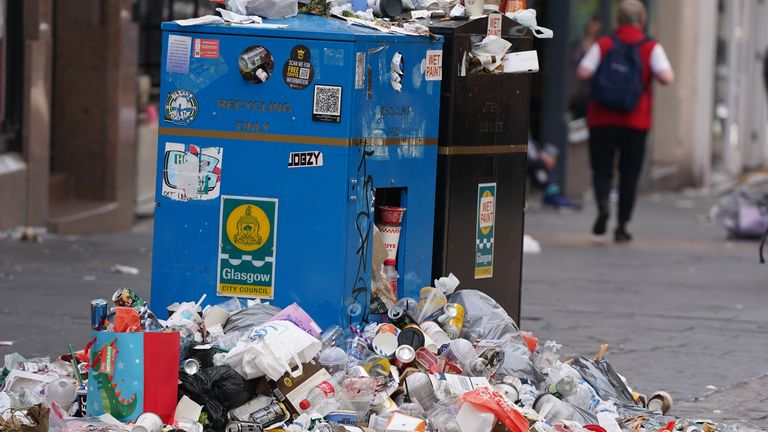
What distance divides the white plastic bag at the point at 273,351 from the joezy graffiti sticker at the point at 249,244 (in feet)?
1.20

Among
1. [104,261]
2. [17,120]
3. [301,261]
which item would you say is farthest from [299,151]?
[17,120]

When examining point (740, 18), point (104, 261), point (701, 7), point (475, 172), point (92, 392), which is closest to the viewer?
point (92, 392)

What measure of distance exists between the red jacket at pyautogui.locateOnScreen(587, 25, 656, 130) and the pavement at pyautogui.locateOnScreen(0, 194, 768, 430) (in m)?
1.06

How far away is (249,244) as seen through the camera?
5496 millimetres

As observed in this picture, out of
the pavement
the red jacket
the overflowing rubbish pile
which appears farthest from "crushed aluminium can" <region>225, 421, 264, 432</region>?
the red jacket

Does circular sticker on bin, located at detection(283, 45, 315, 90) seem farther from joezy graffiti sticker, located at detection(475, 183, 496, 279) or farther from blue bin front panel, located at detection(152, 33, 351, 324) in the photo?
joezy graffiti sticker, located at detection(475, 183, 496, 279)

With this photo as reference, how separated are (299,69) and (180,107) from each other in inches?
18.6

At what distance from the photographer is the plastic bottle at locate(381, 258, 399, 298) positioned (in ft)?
19.2

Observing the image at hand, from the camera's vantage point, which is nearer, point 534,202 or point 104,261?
point 104,261

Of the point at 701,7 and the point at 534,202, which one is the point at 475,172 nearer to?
the point at 534,202

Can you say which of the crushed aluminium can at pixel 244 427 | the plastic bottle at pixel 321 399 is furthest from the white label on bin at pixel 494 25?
the crushed aluminium can at pixel 244 427

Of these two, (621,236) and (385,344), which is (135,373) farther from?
(621,236)

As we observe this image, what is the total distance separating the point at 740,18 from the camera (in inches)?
949

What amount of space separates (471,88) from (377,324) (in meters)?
1.11
